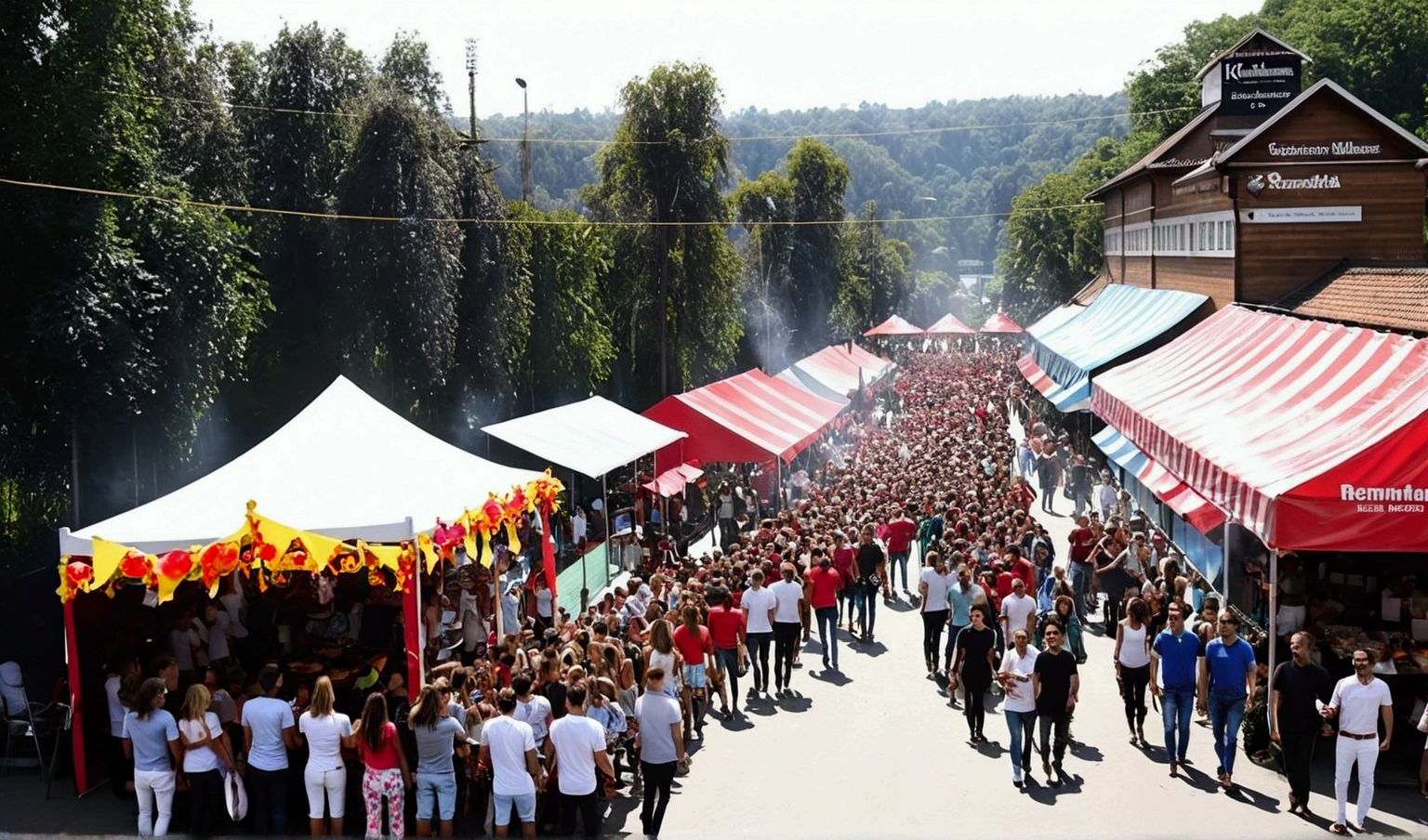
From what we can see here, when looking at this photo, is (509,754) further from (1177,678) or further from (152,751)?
(1177,678)

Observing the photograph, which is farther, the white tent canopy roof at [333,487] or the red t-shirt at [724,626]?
the red t-shirt at [724,626]

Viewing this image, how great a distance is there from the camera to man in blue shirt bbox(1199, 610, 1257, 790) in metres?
10.6

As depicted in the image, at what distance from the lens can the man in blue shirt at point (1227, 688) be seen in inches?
416

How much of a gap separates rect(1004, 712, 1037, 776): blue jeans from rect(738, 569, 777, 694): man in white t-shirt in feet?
11.1

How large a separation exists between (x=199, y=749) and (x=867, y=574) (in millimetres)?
8385

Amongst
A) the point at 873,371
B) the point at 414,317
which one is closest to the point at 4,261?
the point at 414,317

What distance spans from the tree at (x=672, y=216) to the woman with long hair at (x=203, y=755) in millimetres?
32447

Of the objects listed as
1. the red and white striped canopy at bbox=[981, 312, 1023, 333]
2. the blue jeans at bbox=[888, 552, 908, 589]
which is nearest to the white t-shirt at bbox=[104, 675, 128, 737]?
the blue jeans at bbox=[888, 552, 908, 589]

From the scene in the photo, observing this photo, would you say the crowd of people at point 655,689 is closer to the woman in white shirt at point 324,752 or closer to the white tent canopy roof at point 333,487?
the woman in white shirt at point 324,752

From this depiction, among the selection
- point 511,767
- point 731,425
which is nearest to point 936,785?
point 511,767

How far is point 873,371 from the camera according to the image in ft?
163

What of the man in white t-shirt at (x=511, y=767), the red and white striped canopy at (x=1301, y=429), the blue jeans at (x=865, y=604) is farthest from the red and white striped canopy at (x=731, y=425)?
the man in white t-shirt at (x=511, y=767)

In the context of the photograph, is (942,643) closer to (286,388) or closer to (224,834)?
(224,834)

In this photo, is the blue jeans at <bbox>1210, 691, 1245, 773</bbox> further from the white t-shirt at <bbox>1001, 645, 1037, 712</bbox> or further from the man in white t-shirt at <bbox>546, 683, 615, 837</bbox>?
the man in white t-shirt at <bbox>546, 683, 615, 837</bbox>
